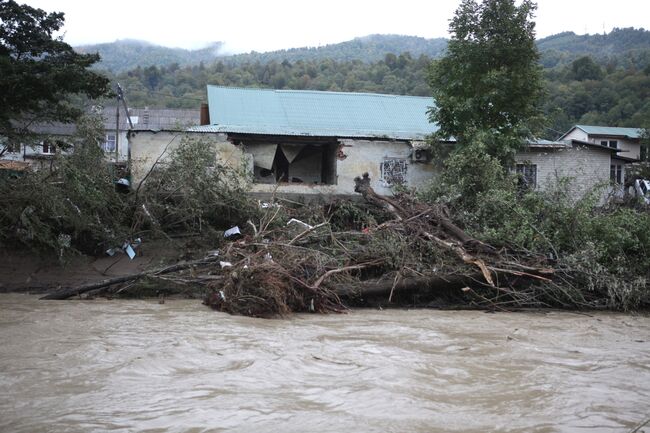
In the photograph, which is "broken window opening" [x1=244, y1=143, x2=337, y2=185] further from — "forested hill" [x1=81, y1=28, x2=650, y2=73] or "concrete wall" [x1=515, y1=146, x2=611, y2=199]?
"forested hill" [x1=81, y1=28, x2=650, y2=73]

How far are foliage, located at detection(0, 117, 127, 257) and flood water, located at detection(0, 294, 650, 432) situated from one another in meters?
2.18

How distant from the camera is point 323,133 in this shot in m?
17.7

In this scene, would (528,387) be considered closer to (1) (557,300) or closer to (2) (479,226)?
(1) (557,300)

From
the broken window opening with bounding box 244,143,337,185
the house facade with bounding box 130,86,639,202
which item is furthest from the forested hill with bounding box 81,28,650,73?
the broken window opening with bounding box 244,143,337,185

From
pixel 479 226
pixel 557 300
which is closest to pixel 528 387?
pixel 557 300

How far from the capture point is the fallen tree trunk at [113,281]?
9898mm

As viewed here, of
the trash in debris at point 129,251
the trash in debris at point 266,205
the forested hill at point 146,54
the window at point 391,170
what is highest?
the forested hill at point 146,54

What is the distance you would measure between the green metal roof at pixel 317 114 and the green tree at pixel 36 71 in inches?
217

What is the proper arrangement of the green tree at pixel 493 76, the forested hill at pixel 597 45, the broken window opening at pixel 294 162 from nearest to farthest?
1. the green tree at pixel 493 76
2. the broken window opening at pixel 294 162
3. the forested hill at pixel 597 45

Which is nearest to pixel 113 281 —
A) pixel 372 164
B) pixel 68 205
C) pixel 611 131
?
pixel 68 205

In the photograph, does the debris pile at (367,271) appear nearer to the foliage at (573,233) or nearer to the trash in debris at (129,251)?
the foliage at (573,233)

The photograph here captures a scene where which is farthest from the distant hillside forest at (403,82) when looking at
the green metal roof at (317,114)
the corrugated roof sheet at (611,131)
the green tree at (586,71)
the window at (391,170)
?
the window at (391,170)

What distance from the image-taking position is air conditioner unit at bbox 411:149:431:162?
17672 millimetres

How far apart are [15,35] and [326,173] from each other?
9.74 meters
